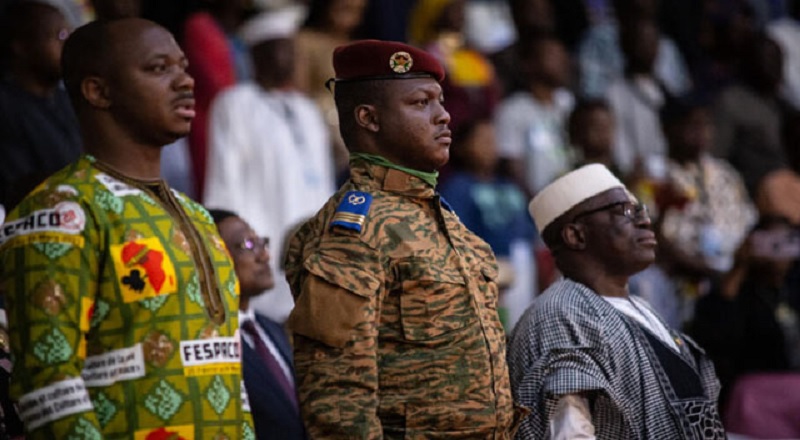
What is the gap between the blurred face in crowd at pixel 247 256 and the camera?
15.0 ft

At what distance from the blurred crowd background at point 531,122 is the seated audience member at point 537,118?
15mm

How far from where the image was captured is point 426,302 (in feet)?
11.0

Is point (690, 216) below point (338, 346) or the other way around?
the other way around

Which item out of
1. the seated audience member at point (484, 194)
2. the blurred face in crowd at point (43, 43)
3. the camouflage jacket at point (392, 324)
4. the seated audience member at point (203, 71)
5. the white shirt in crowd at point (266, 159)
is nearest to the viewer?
the camouflage jacket at point (392, 324)

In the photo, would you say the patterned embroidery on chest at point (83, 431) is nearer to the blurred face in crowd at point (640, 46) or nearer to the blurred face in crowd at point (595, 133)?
the blurred face in crowd at point (595, 133)

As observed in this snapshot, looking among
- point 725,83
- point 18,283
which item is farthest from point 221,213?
point 725,83

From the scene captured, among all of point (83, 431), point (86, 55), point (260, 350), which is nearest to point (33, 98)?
point (260, 350)

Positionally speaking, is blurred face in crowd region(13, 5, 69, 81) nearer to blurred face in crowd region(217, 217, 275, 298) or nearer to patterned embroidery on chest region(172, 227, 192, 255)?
blurred face in crowd region(217, 217, 275, 298)

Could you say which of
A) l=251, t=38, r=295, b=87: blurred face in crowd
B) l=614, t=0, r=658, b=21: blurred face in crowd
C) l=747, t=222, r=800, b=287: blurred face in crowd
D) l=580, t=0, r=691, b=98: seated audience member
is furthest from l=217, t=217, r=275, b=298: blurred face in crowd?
l=614, t=0, r=658, b=21: blurred face in crowd

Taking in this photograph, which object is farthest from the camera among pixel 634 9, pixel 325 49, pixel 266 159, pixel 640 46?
pixel 634 9

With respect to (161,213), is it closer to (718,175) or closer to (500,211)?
(500,211)

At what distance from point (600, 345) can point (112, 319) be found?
174 centimetres

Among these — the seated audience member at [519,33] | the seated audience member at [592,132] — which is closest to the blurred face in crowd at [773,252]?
the seated audience member at [592,132]

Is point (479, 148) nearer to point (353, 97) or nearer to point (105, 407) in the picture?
point (353, 97)
